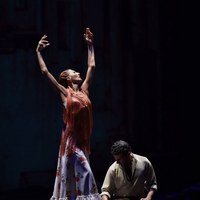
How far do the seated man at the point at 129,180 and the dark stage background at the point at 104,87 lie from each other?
6.45 ft

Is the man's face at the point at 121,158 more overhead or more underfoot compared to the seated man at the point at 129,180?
more overhead

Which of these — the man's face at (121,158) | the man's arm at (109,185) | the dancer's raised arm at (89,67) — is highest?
the dancer's raised arm at (89,67)

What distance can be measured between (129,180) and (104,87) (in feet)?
9.33

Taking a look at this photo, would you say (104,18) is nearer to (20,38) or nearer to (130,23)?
(130,23)

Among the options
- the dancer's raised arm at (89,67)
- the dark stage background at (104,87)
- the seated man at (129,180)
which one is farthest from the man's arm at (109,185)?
the dark stage background at (104,87)

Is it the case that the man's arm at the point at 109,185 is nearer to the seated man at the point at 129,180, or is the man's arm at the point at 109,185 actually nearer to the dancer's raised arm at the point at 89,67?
the seated man at the point at 129,180

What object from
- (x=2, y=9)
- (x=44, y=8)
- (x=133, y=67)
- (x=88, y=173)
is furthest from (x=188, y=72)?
(x=88, y=173)

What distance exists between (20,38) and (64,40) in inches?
21.9


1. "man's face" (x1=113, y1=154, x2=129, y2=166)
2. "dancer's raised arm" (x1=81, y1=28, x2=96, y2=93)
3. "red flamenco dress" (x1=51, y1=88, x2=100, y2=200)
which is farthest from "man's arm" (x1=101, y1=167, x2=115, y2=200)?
"dancer's raised arm" (x1=81, y1=28, x2=96, y2=93)

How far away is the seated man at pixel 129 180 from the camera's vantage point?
4.35 m

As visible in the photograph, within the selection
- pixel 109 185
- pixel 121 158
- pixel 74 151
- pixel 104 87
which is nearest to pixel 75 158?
pixel 74 151


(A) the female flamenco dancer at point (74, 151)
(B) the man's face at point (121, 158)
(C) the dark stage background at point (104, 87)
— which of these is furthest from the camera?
(C) the dark stage background at point (104, 87)

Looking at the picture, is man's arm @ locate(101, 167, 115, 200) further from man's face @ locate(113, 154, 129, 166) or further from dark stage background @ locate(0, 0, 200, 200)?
dark stage background @ locate(0, 0, 200, 200)

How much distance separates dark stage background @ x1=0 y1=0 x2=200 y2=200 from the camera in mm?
6789
